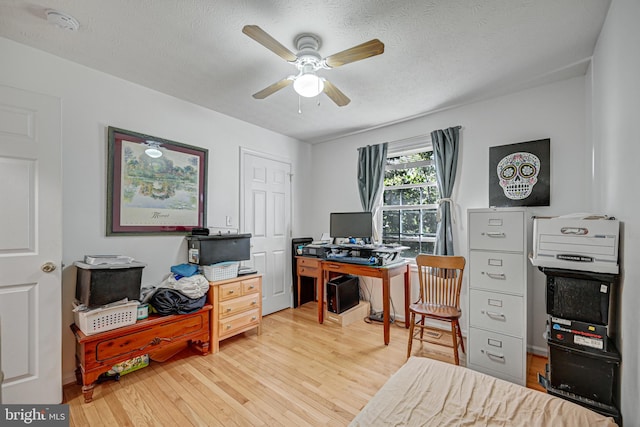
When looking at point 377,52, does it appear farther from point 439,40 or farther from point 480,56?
point 480,56

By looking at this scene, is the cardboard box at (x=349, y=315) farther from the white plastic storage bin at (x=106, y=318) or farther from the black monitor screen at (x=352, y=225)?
the white plastic storage bin at (x=106, y=318)

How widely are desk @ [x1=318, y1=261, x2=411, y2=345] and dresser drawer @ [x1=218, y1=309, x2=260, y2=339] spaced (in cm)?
82

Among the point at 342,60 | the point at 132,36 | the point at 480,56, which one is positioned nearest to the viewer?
the point at 342,60

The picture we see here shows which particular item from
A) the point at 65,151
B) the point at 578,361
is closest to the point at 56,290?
the point at 65,151

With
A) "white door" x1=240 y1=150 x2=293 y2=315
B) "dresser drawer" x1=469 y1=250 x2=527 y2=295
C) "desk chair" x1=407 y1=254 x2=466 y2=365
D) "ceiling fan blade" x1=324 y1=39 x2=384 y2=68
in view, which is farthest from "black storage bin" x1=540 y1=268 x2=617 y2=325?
"white door" x1=240 y1=150 x2=293 y2=315

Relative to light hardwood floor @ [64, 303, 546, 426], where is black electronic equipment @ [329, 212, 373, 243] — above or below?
above

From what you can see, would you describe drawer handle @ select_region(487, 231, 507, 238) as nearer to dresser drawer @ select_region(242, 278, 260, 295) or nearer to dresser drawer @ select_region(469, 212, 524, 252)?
dresser drawer @ select_region(469, 212, 524, 252)

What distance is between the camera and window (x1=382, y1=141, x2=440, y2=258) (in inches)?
135

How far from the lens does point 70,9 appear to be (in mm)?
1671

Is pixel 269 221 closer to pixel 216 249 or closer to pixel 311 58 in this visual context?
pixel 216 249

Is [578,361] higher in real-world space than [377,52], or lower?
lower

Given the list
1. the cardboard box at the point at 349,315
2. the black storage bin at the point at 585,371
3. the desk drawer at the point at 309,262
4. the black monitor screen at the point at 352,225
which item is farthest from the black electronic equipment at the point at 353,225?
the black storage bin at the point at 585,371

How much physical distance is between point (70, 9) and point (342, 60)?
168 centimetres

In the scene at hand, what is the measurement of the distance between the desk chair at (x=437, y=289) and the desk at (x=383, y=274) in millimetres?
254
